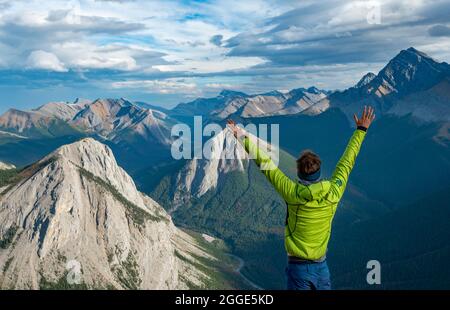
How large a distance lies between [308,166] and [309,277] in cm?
430

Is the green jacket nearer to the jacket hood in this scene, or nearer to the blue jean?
the jacket hood

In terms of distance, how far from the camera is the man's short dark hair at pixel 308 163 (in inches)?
766

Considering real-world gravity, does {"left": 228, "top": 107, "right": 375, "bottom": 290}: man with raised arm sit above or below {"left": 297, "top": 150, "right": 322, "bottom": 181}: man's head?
below

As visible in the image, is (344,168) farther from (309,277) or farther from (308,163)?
(309,277)

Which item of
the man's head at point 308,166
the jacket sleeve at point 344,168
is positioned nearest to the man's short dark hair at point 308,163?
the man's head at point 308,166

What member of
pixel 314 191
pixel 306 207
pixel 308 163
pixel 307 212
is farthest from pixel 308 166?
pixel 307 212

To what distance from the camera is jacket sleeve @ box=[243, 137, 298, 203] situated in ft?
64.5

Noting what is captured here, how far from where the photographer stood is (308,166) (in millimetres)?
19531

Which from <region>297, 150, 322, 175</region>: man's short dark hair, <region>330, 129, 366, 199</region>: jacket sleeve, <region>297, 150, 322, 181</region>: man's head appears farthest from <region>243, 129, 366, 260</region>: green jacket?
<region>297, 150, 322, 175</region>: man's short dark hair

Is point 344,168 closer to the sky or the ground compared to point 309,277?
closer to the sky

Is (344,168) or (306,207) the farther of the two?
(344,168)
